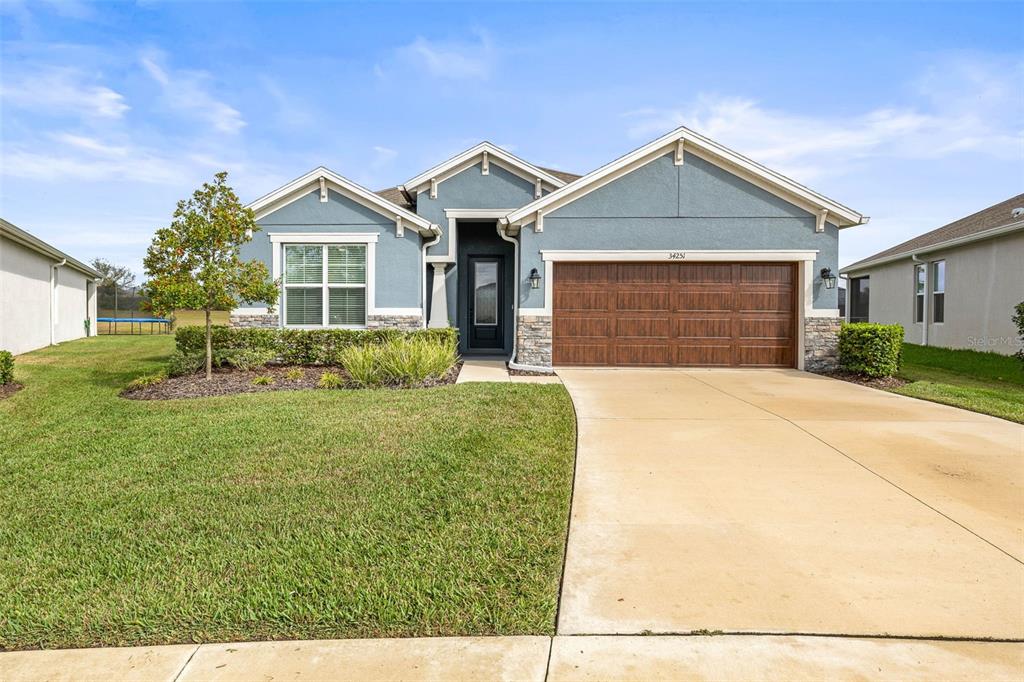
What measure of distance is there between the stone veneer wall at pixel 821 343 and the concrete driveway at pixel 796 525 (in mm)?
4669

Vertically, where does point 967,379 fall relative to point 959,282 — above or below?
below

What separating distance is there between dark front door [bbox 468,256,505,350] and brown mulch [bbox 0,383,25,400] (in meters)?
9.57

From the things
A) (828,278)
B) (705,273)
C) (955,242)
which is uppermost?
(955,242)

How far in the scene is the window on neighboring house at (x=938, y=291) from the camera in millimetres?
17484

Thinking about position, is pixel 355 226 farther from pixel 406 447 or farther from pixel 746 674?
pixel 746 674

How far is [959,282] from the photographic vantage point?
1659cm

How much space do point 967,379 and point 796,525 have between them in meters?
10.7

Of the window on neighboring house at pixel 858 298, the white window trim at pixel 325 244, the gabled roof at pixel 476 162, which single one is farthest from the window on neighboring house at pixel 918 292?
the white window trim at pixel 325 244

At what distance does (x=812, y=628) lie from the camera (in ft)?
9.16

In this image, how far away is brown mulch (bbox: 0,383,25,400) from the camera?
9.48m

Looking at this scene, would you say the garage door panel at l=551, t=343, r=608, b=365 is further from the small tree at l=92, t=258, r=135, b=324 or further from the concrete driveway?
the small tree at l=92, t=258, r=135, b=324

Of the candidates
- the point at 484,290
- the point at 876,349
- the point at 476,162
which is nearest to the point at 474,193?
the point at 476,162

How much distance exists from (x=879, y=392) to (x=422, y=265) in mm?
9587

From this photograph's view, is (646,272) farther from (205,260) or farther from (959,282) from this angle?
(959,282)
